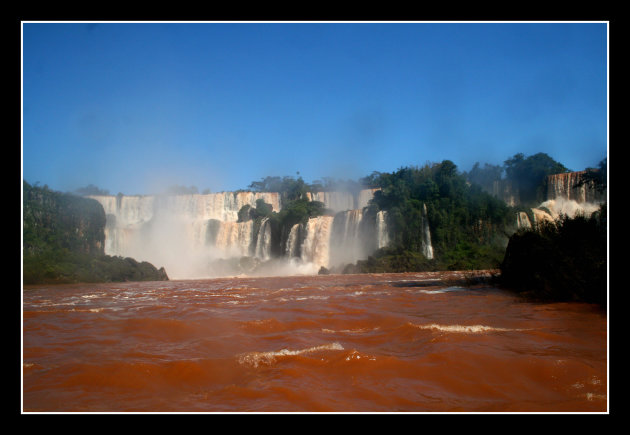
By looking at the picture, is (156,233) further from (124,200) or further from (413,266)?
(413,266)

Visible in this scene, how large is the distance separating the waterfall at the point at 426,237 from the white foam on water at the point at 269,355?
3441cm

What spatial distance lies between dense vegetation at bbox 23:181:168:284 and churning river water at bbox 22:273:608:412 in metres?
18.7

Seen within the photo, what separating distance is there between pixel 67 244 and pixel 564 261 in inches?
1365

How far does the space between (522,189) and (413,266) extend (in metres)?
24.1

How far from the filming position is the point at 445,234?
39219 millimetres

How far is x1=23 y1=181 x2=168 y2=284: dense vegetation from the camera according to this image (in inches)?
926

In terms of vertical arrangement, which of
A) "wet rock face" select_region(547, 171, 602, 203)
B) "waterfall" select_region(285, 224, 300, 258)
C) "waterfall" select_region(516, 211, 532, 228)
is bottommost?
"waterfall" select_region(285, 224, 300, 258)

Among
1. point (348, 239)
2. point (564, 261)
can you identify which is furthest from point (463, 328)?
point (348, 239)

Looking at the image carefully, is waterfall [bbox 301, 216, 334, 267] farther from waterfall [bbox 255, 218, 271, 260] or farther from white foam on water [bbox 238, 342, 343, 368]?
white foam on water [bbox 238, 342, 343, 368]

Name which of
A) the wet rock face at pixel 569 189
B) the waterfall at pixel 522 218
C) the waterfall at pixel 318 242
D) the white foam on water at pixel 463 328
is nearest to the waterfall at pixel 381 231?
the waterfall at pixel 318 242

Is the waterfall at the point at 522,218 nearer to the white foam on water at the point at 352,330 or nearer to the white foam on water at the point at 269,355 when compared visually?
the white foam on water at the point at 352,330

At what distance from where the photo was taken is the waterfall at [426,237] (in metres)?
38.3

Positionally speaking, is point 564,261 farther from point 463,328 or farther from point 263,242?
point 263,242

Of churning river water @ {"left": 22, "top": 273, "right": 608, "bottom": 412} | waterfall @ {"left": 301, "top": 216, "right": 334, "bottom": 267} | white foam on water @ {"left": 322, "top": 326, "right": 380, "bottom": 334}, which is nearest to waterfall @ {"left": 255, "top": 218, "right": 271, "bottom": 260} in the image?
waterfall @ {"left": 301, "top": 216, "right": 334, "bottom": 267}
